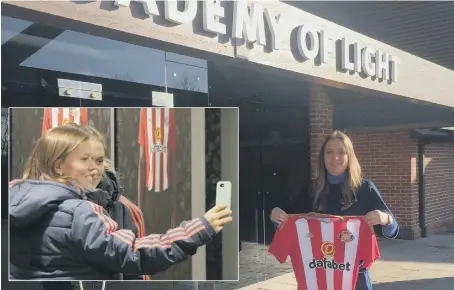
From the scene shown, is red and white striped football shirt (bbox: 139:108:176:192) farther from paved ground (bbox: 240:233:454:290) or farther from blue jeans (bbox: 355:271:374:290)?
paved ground (bbox: 240:233:454:290)

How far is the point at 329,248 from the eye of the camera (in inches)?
114

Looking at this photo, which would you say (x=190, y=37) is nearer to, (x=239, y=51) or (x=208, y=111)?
(x=239, y=51)

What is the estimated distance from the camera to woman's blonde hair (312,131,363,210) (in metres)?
2.91

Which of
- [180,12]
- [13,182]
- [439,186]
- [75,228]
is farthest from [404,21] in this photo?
[13,182]

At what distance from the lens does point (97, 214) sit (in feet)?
7.39

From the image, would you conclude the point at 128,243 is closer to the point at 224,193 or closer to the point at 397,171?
the point at 224,193

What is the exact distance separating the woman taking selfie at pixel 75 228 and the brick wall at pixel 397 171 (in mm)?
2005

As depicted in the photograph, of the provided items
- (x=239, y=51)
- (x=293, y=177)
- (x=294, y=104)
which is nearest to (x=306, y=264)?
(x=293, y=177)

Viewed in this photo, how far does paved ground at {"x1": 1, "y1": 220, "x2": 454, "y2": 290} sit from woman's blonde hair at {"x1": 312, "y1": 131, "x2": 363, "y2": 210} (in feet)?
4.92

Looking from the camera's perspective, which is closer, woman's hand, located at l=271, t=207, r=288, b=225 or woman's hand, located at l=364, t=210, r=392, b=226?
woman's hand, located at l=364, t=210, r=392, b=226

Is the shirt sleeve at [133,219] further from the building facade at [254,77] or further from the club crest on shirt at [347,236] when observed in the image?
the club crest on shirt at [347,236]

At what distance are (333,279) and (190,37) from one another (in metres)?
1.79

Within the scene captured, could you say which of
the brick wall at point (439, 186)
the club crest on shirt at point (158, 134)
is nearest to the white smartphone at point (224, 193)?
the club crest on shirt at point (158, 134)

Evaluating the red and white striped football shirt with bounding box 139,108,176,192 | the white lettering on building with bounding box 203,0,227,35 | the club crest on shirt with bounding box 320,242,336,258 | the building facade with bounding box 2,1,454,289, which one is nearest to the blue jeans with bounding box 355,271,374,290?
the club crest on shirt with bounding box 320,242,336,258
